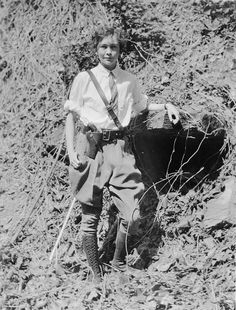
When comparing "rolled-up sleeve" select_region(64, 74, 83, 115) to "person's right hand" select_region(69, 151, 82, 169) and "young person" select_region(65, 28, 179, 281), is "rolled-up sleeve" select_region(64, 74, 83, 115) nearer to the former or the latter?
"young person" select_region(65, 28, 179, 281)

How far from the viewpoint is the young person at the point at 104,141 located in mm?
5664

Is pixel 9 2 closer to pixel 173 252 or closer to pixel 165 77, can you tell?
pixel 165 77

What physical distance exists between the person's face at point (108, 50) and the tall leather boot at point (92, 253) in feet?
4.62

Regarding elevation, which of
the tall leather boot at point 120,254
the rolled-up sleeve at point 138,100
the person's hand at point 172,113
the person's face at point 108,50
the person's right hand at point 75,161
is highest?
the person's face at point 108,50

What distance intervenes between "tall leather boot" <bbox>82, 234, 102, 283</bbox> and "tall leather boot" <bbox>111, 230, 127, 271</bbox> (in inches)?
7.1

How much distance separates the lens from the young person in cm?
566

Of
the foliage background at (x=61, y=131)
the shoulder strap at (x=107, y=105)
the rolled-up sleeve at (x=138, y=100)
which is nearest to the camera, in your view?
the shoulder strap at (x=107, y=105)

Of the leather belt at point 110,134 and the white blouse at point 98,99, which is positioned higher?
the white blouse at point 98,99

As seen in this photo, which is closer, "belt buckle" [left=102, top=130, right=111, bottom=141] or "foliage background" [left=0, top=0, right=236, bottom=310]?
"belt buckle" [left=102, top=130, right=111, bottom=141]

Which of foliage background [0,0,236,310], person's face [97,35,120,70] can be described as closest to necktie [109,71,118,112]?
person's face [97,35,120,70]

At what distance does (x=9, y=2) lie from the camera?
9.40 metres

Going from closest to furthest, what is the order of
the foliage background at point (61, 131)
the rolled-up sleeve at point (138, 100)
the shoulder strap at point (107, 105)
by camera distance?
the shoulder strap at point (107, 105) → the foliage background at point (61, 131) → the rolled-up sleeve at point (138, 100)

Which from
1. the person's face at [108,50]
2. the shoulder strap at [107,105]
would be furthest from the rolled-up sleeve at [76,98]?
the person's face at [108,50]

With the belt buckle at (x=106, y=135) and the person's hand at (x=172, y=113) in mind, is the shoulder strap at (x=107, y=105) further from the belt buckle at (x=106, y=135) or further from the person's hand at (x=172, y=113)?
the person's hand at (x=172, y=113)
